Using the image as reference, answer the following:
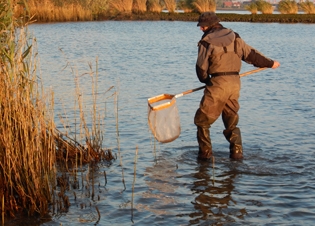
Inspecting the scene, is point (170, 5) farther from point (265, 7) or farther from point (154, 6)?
point (265, 7)

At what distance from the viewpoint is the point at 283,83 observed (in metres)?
15.9

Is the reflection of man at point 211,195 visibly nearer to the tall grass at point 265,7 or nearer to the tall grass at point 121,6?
the tall grass at point 121,6

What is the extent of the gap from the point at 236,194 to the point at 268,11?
4729 centimetres

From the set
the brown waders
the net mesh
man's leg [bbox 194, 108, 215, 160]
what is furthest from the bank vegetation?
the brown waders

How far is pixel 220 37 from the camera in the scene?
298 inches

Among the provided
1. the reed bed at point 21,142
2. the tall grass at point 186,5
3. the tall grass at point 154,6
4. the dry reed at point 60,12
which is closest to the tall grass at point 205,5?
the tall grass at point 186,5

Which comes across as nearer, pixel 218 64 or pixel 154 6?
pixel 218 64

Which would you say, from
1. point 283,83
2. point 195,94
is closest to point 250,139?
point 195,94

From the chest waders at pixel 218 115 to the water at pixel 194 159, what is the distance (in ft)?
0.71

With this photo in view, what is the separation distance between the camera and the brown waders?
7641mm

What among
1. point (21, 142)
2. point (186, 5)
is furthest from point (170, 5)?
point (21, 142)

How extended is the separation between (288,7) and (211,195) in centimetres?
4684

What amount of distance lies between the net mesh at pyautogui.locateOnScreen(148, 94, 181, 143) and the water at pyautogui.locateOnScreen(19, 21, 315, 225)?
0.38 meters

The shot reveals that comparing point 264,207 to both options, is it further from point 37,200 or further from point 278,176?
point 37,200
